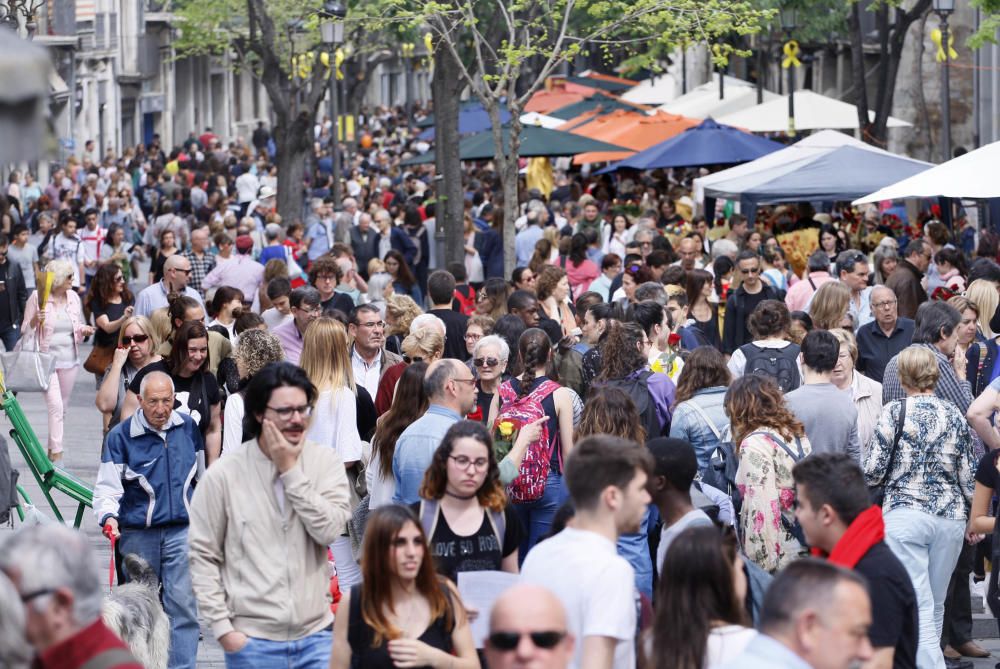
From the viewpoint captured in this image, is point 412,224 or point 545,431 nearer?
point 545,431

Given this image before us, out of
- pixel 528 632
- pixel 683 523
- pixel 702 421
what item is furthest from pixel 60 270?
pixel 528 632

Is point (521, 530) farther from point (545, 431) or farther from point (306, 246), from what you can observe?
point (306, 246)

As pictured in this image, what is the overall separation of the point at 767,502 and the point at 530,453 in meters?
1.16

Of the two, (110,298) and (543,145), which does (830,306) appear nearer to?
(110,298)

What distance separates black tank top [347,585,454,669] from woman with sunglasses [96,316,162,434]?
489 centimetres

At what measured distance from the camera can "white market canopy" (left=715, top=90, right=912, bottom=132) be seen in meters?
26.9

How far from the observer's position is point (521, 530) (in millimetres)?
6289

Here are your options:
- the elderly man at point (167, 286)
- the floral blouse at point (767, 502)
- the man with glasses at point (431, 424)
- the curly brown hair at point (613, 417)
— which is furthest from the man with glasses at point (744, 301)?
the man with glasses at point (431, 424)

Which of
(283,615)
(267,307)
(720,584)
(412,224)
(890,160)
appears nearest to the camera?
(720,584)

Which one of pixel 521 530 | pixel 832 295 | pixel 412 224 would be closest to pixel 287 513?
→ pixel 521 530

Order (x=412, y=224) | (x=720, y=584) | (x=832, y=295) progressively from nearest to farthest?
(x=720, y=584)
(x=832, y=295)
(x=412, y=224)

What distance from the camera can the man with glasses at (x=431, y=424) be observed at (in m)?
7.12

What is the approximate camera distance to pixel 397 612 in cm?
524

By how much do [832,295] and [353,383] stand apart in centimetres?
351
